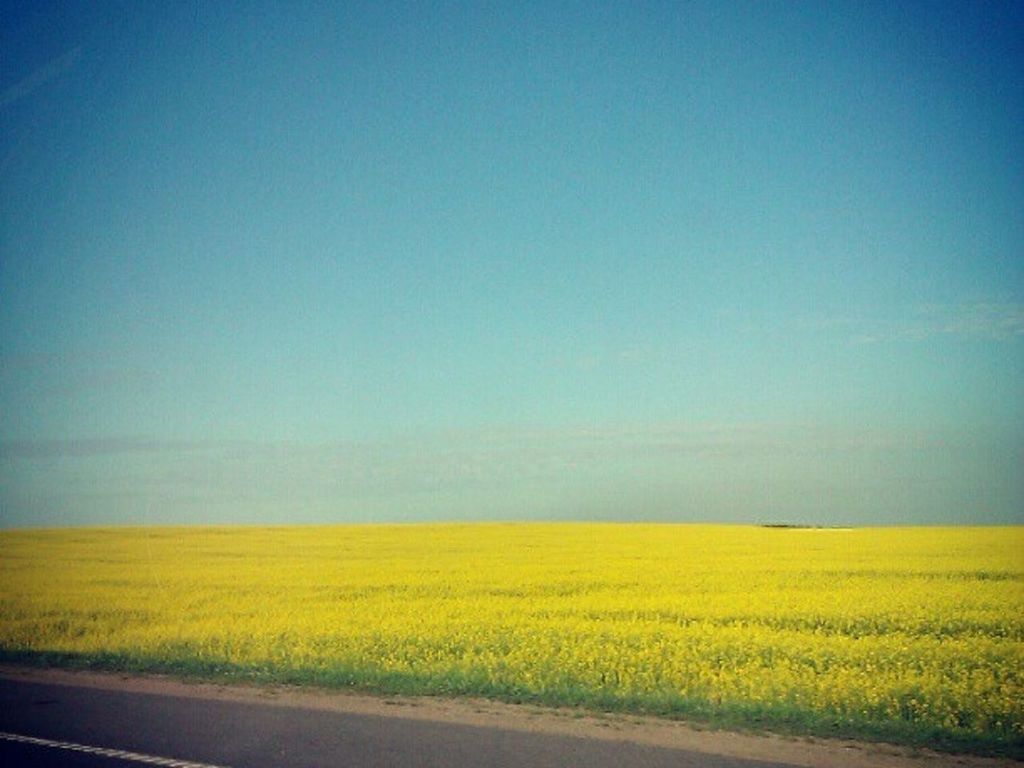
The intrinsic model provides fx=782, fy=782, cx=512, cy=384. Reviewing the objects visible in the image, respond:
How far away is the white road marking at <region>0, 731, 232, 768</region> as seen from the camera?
25.2 ft

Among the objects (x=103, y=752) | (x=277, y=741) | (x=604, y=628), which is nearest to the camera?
(x=103, y=752)

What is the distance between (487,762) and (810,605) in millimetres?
11164

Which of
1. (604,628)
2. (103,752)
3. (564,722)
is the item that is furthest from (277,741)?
(604,628)

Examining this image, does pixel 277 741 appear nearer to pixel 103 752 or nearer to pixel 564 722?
pixel 103 752

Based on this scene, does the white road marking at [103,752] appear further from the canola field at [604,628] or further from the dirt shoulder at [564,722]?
the canola field at [604,628]

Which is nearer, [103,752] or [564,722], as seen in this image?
[103,752]

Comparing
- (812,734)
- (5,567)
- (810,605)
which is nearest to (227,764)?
(812,734)

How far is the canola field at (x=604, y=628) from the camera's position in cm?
995

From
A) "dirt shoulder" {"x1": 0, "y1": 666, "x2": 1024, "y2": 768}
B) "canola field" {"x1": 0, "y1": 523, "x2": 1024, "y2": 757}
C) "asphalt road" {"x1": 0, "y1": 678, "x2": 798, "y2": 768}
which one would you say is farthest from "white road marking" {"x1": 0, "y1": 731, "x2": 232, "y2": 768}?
"canola field" {"x1": 0, "y1": 523, "x2": 1024, "y2": 757}

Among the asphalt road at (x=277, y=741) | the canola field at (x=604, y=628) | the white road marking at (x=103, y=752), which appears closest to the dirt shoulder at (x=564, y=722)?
the asphalt road at (x=277, y=741)

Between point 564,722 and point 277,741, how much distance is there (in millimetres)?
3268

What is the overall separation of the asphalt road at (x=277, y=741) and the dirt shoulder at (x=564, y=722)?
0.85 feet

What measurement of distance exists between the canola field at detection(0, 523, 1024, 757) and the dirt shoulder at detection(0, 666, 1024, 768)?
1.47 ft

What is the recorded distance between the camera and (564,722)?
927cm
